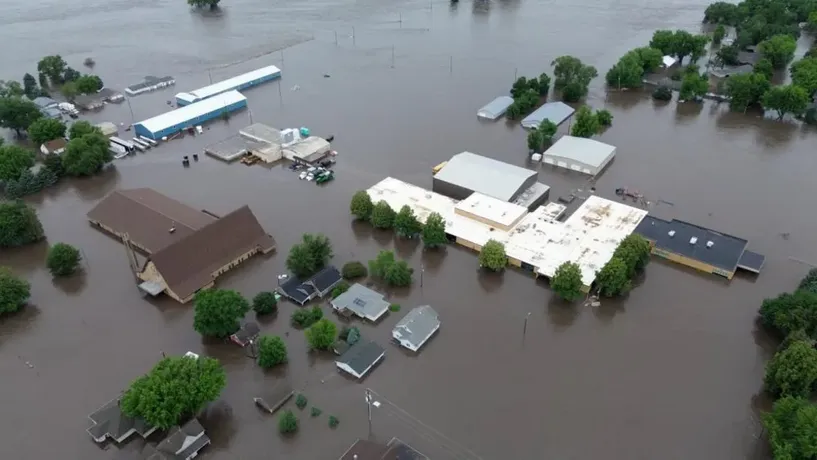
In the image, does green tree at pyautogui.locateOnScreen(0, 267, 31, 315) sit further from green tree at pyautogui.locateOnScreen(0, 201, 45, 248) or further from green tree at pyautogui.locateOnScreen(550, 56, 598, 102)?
green tree at pyautogui.locateOnScreen(550, 56, 598, 102)

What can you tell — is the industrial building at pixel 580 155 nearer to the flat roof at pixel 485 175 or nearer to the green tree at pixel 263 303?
the flat roof at pixel 485 175

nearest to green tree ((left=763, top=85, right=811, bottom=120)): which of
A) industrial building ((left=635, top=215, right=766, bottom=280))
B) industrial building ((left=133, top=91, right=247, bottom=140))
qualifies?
industrial building ((left=635, top=215, right=766, bottom=280))

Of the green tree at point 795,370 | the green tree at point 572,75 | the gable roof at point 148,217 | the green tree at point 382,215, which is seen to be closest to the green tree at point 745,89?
the green tree at point 572,75

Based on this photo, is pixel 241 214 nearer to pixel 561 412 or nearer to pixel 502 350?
pixel 502 350

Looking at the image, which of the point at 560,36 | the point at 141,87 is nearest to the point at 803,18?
the point at 560,36

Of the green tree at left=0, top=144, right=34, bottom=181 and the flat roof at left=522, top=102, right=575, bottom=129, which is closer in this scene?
the green tree at left=0, top=144, right=34, bottom=181
